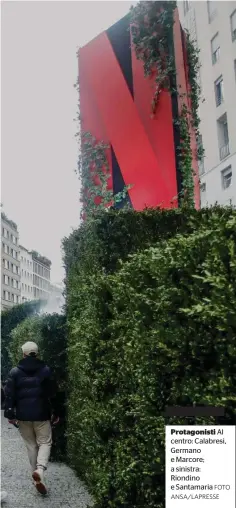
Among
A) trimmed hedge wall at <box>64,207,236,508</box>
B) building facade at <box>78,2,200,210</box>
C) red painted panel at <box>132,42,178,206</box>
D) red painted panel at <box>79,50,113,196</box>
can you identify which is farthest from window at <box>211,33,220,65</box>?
trimmed hedge wall at <box>64,207,236,508</box>

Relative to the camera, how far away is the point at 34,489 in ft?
21.7

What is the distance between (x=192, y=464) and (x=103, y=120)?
9.14 metres

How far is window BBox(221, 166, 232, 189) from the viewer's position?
86.2ft

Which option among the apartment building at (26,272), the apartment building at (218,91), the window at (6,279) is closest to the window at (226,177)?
the apartment building at (218,91)

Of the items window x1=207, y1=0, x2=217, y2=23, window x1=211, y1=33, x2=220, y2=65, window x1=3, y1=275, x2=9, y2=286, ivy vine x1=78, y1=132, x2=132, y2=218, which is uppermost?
window x1=3, y1=275, x2=9, y2=286

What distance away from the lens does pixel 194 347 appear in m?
3.04

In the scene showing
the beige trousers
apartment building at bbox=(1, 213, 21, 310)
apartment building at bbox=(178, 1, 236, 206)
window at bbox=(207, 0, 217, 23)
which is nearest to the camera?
the beige trousers

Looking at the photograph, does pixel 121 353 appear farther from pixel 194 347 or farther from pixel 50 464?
pixel 50 464

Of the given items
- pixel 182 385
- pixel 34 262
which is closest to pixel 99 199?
pixel 182 385

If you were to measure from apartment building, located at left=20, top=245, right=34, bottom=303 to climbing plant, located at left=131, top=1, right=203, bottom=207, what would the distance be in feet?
250

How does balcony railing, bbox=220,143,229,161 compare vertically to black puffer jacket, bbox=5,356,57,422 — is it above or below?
above

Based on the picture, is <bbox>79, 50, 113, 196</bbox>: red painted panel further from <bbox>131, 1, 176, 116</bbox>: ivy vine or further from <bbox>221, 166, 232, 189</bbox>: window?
Answer: <bbox>221, 166, 232, 189</bbox>: window

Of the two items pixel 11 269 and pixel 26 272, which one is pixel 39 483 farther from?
pixel 26 272

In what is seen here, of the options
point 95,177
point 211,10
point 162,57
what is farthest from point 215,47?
point 95,177
